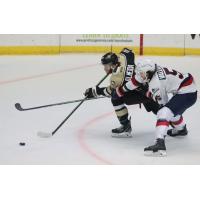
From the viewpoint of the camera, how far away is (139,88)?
13.9ft

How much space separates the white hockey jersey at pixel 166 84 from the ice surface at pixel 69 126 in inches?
18.4

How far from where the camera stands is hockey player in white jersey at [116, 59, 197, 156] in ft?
12.5

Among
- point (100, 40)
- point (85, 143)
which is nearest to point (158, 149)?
point (85, 143)

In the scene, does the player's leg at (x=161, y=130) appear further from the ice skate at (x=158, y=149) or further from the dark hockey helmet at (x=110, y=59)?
the dark hockey helmet at (x=110, y=59)

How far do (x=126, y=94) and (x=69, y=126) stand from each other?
2.70 feet

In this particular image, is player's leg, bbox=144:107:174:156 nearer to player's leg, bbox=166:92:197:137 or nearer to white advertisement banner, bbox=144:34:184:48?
player's leg, bbox=166:92:197:137

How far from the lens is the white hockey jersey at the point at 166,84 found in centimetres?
384

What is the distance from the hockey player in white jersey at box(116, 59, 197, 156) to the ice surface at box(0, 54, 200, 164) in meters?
0.19

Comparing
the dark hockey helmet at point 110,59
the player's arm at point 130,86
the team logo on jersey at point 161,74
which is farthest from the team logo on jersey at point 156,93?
the dark hockey helmet at point 110,59

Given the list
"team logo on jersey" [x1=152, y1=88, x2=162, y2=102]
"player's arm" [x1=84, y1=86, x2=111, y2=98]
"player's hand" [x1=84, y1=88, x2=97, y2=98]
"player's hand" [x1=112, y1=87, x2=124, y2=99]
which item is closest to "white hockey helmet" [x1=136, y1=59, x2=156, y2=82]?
"team logo on jersey" [x1=152, y1=88, x2=162, y2=102]

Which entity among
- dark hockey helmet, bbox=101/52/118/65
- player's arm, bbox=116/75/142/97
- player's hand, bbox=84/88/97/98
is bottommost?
player's hand, bbox=84/88/97/98

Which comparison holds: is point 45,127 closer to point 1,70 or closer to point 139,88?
point 139,88

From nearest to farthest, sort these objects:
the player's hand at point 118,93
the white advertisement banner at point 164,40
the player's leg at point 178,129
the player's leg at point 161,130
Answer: the player's leg at point 161,130
the player's hand at point 118,93
the player's leg at point 178,129
the white advertisement banner at point 164,40

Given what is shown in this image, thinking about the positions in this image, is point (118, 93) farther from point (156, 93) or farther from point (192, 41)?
point (192, 41)
